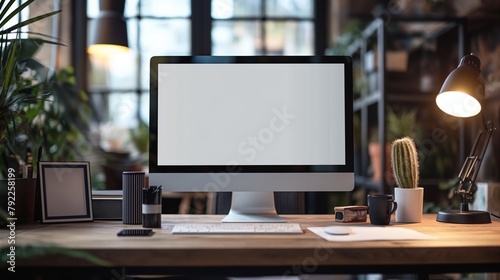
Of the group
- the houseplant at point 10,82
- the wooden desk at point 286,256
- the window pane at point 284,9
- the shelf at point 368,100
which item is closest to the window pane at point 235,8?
the window pane at point 284,9

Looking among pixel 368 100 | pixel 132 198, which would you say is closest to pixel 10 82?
pixel 132 198

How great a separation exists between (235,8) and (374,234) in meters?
3.80

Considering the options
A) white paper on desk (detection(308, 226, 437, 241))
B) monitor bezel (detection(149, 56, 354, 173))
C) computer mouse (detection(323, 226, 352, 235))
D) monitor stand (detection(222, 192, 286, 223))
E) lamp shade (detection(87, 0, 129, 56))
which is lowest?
white paper on desk (detection(308, 226, 437, 241))

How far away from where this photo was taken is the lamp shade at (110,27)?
2.51 m

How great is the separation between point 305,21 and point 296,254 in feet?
13.0

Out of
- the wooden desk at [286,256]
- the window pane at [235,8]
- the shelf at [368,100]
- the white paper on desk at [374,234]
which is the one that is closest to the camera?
the wooden desk at [286,256]

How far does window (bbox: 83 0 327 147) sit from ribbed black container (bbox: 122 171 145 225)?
3292mm

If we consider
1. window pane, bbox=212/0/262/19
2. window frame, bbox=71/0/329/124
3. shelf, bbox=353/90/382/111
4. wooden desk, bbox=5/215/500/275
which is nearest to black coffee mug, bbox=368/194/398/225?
wooden desk, bbox=5/215/500/275

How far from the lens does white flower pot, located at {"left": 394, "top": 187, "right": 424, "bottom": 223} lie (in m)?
1.61

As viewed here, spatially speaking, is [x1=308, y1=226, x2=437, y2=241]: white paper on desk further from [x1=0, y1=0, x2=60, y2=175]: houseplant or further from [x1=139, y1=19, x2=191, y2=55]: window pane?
[x1=139, y1=19, x2=191, y2=55]: window pane

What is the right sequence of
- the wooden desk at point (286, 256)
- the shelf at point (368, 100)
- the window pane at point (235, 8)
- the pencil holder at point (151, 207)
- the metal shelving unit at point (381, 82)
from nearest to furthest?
1. the wooden desk at point (286, 256)
2. the pencil holder at point (151, 207)
3. the metal shelving unit at point (381, 82)
4. the shelf at point (368, 100)
5. the window pane at point (235, 8)

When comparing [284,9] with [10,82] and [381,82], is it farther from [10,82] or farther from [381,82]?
[10,82]

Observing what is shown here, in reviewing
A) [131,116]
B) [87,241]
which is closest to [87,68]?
[131,116]

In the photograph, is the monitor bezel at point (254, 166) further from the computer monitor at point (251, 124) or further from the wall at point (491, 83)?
the wall at point (491, 83)
